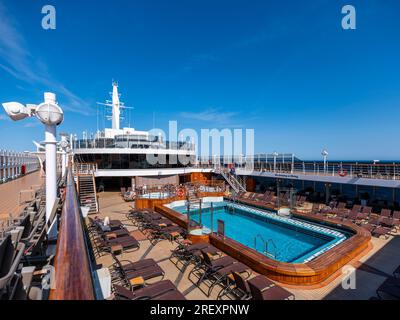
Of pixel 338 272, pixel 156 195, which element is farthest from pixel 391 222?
pixel 156 195

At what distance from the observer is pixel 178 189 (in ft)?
49.3

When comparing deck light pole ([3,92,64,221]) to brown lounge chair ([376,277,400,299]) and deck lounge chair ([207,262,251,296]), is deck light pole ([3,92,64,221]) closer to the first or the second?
deck lounge chair ([207,262,251,296])

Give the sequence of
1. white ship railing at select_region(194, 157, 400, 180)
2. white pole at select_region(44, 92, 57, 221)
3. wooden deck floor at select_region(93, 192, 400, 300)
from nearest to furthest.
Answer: white pole at select_region(44, 92, 57, 221) < wooden deck floor at select_region(93, 192, 400, 300) < white ship railing at select_region(194, 157, 400, 180)

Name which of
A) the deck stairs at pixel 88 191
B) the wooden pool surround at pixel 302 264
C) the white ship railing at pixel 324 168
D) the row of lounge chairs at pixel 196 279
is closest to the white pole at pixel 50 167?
the row of lounge chairs at pixel 196 279

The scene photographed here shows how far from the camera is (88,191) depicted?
13164mm

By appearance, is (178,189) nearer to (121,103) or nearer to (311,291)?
(311,291)

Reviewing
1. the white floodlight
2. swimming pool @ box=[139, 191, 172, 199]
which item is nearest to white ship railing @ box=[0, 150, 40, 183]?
swimming pool @ box=[139, 191, 172, 199]

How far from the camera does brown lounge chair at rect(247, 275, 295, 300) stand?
3934 millimetres

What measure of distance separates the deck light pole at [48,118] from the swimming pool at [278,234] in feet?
18.9

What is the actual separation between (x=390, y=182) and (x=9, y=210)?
52.0 feet

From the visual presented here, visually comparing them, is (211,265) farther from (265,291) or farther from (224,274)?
(265,291)

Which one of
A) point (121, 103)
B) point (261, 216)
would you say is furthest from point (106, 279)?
point (121, 103)

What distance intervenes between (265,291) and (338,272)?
2816mm
